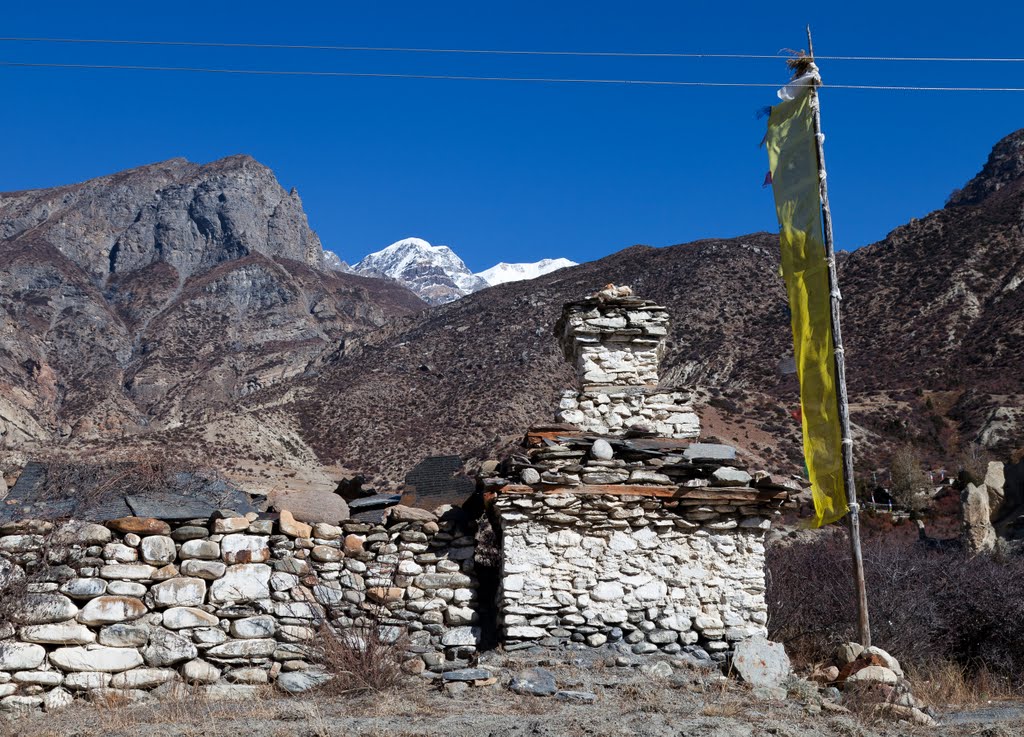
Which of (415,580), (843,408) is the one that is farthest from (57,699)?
(843,408)

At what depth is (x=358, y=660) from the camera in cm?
798

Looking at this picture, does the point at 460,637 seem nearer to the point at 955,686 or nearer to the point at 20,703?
the point at 20,703

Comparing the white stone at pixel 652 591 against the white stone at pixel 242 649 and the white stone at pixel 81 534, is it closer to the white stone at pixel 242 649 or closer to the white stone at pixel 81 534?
the white stone at pixel 242 649

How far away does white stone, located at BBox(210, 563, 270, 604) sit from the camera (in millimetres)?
8297

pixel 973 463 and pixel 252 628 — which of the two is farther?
pixel 973 463

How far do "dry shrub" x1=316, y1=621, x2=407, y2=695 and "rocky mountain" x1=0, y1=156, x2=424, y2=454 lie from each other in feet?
160

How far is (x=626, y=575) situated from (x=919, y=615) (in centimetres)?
493

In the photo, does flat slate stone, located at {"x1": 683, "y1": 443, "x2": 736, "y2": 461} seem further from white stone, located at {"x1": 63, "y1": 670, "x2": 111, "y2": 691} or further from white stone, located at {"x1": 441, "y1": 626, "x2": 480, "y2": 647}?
white stone, located at {"x1": 63, "y1": 670, "x2": 111, "y2": 691}

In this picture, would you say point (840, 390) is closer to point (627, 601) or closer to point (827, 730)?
point (627, 601)

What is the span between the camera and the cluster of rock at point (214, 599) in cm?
786

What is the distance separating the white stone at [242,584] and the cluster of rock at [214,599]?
1 cm

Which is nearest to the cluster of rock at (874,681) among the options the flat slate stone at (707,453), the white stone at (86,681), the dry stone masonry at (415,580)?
the dry stone masonry at (415,580)

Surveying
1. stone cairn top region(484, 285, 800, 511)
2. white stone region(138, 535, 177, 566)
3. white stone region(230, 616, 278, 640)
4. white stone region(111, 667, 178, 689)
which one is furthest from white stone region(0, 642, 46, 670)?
stone cairn top region(484, 285, 800, 511)

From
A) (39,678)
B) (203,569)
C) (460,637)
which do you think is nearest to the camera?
(39,678)
